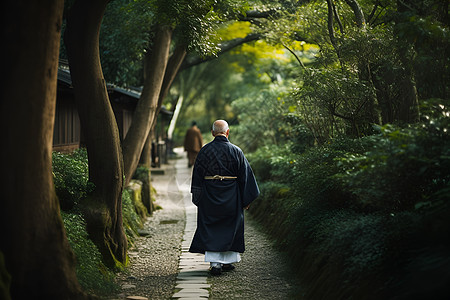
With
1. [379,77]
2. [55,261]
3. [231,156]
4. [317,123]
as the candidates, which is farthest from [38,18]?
[317,123]

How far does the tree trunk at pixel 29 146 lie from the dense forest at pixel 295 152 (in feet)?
0.03

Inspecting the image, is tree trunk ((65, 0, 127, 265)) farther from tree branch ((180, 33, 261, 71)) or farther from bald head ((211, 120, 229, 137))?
tree branch ((180, 33, 261, 71))

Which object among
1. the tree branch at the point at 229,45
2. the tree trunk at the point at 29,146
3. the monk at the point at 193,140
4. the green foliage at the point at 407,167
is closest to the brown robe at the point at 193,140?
the monk at the point at 193,140

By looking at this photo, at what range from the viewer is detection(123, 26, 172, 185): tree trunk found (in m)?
9.71

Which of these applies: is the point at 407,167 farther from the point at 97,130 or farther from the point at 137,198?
the point at 137,198

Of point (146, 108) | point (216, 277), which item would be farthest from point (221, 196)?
point (146, 108)

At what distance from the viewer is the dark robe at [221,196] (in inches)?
277

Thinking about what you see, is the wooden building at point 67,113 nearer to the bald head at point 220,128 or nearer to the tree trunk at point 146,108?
the tree trunk at point 146,108

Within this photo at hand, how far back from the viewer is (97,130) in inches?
268

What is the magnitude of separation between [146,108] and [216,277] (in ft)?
15.0

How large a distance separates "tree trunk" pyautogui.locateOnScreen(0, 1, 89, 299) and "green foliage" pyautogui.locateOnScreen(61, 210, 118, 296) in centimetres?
90

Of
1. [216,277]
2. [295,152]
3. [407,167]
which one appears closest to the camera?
[407,167]

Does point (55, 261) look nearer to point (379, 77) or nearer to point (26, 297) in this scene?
point (26, 297)

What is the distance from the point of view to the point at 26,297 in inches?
166
